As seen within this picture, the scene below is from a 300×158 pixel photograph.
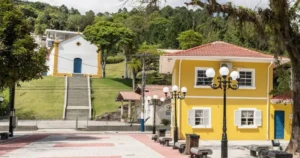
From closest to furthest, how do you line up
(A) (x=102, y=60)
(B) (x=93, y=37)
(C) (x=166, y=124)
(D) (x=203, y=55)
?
(D) (x=203, y=55) < (C) (x=166, y=124) < (B) (x=93, y=37) < (A) (x=102, y=60)

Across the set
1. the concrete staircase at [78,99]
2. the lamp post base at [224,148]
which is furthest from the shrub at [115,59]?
the lamp post base at [224,148]

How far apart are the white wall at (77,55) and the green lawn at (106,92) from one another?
3396 mm

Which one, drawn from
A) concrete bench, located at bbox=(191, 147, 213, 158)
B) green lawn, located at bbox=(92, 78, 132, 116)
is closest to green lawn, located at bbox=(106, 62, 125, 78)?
green lawn, located at bbox=(92, 78, 132, 116)

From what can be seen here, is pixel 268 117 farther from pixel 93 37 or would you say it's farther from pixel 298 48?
pixel 93 37

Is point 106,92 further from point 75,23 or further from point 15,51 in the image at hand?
point 75,23

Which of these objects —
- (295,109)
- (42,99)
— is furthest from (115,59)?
(295,109)

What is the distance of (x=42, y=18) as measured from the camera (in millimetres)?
117438

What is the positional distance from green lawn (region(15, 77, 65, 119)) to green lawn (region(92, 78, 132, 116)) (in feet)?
12.6

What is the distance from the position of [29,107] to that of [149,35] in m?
42.6

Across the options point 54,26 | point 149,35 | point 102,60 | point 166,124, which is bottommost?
point 166,124

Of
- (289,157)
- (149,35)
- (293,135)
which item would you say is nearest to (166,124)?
(293,135)

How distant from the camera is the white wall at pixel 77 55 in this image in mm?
57156

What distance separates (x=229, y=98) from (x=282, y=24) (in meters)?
9.86

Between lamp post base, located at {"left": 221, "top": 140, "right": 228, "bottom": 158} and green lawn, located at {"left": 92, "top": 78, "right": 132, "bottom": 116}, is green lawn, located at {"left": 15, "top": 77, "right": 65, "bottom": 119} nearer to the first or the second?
green lawn, located at {"left": 92, "top": 78, "right": 132, "bottom": 116}
